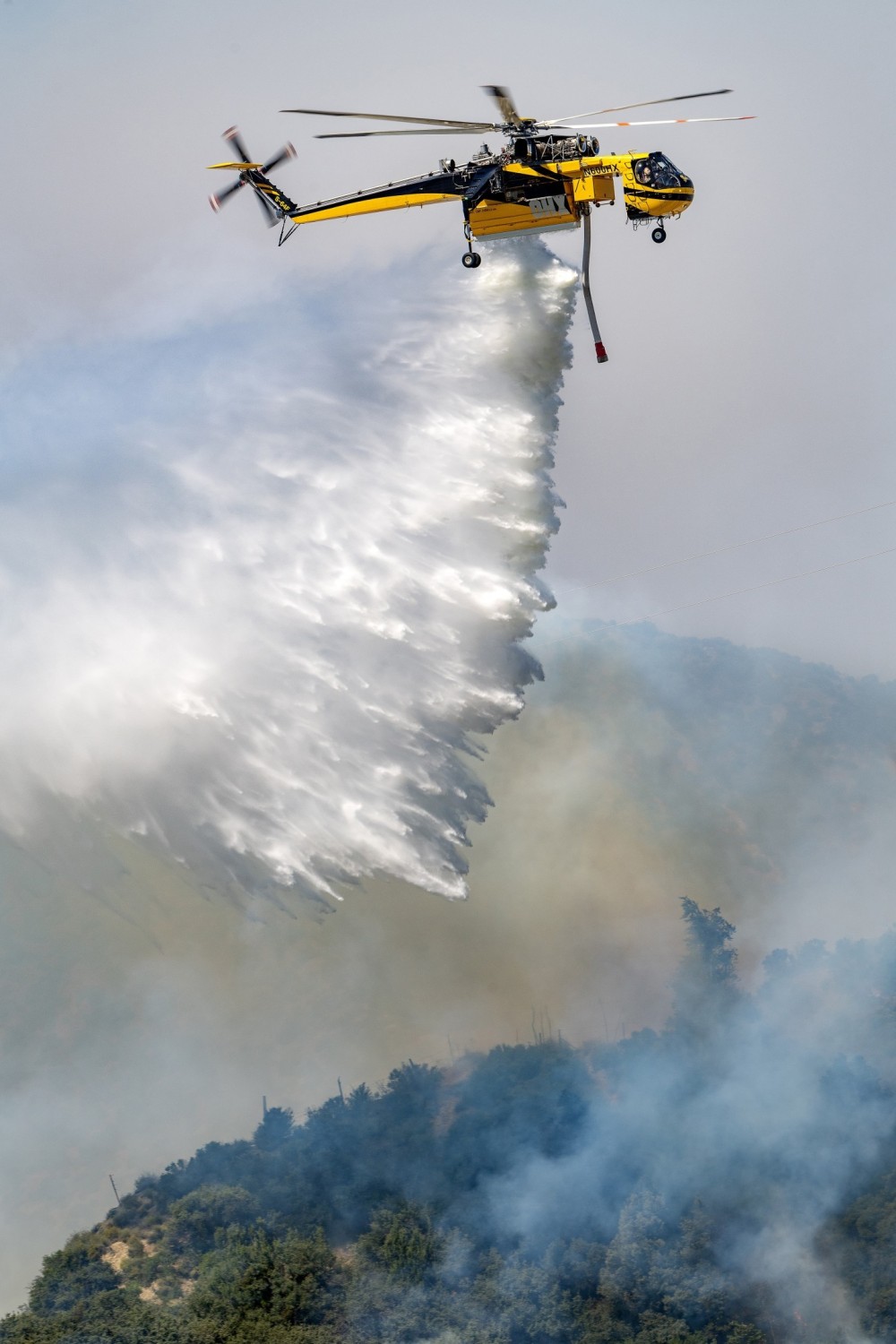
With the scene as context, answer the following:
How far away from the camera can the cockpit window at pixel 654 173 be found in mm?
32344

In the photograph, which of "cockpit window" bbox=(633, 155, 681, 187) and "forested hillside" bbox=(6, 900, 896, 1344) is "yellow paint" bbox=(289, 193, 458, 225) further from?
"forested hillside" bbox=(6, 900, 896, 1344)

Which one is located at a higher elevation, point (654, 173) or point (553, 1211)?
point (654, 173)

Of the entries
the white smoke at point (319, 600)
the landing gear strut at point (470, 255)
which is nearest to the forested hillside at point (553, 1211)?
the white smoke at point (319, 600)

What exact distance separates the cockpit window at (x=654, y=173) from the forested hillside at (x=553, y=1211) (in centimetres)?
3482

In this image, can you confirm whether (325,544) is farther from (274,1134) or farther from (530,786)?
(530,786)

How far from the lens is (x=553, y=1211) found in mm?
51812

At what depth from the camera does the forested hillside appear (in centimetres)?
4747

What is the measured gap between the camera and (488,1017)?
241 feet

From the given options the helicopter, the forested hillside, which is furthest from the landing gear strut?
the forested hillside

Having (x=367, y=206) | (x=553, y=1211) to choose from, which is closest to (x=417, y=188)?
(x=367, y=206)

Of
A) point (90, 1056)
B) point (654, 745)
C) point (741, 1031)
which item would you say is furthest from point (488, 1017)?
point (654, 745)

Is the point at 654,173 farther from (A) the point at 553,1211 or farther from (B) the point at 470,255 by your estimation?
(A) the point at 553,1211

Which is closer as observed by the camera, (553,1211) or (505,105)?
(505,105)

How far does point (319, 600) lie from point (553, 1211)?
28.0m
